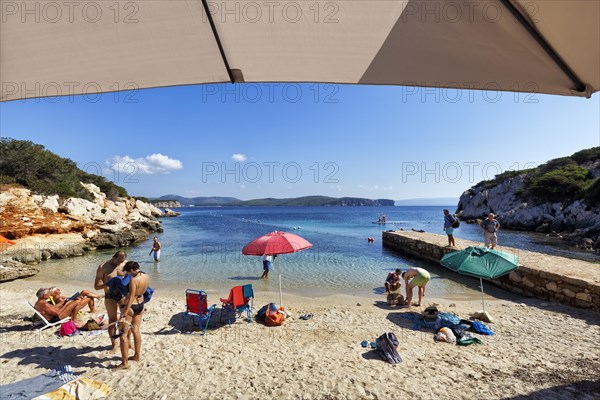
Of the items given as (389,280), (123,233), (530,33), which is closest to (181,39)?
(530,33)

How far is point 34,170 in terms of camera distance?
3036 cm

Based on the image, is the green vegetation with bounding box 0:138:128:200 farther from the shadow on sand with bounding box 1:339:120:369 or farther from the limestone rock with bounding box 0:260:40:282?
the shadow on sand with bounding box 1:339:120:369

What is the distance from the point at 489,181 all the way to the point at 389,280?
8053 centimetres

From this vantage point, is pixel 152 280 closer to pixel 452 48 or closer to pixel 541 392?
pixel 541 392

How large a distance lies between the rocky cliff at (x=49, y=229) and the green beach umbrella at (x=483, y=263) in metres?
17.8

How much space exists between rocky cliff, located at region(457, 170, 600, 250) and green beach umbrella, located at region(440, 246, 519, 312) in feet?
76.6

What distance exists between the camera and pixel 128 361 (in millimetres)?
5391

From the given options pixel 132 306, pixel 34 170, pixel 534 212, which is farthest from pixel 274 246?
pixel 534 212

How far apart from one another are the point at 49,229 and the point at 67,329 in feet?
68.2

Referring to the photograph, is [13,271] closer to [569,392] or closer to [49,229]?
[49,229]

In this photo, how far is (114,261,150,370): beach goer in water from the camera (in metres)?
4.98

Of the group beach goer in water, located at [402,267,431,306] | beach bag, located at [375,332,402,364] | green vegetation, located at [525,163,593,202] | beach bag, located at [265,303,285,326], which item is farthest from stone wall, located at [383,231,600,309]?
green vegetation, located at [525,163,593,202]

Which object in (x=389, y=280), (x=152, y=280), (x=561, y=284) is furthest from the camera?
(x=152, y=280)

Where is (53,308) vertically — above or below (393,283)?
above
